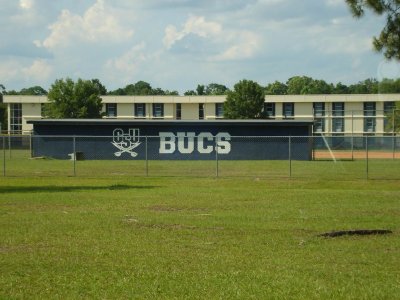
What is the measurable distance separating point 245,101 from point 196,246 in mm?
73082

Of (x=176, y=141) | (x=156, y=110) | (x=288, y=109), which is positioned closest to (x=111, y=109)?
(x=156, y=110)

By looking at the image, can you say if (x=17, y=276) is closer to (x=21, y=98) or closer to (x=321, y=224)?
(x=321, y=224)

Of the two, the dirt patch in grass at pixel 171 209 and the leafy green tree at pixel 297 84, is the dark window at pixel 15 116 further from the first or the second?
the dirt patch in grass at pixel 171 209

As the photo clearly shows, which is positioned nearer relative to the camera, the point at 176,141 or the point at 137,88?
the point at 176,141

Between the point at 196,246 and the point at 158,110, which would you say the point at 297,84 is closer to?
the point at 158,110

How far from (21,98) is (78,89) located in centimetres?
1832

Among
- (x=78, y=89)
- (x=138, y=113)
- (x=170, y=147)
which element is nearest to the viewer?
(x=170, y=147)

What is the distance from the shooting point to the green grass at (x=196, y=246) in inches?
307

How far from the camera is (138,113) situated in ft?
309

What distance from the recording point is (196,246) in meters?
10.9

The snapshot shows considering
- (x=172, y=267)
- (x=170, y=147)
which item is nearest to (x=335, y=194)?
(x=172, y=267)

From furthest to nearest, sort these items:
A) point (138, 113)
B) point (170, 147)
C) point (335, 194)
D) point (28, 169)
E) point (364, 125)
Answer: point (138, 113) < point (364, 125) < point (170, 147) < point (28, 169) < point (335, 194)

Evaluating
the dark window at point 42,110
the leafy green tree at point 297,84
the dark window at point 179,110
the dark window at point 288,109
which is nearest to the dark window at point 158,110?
the dark window at point 179,110

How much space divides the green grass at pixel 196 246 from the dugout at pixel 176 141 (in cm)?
2338
